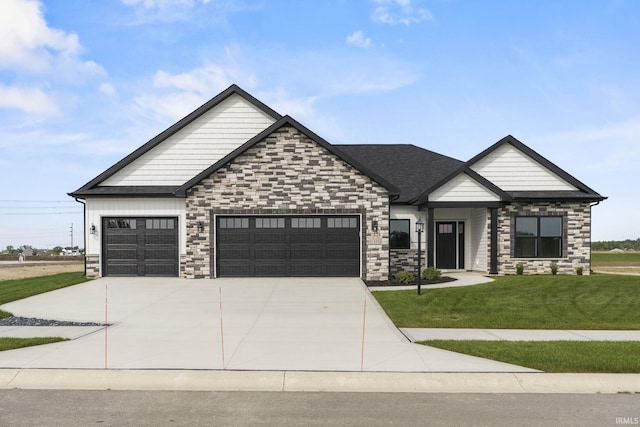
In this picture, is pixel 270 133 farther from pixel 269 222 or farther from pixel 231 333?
pixel 231 333

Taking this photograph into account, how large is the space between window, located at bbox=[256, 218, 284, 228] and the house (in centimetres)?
4

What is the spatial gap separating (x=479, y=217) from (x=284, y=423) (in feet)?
64.4

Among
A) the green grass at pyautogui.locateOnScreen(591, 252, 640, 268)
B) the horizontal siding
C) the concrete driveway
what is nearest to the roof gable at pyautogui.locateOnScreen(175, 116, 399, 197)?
the concrete driveway

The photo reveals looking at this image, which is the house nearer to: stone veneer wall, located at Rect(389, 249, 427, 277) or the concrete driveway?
stone veneer wall, located at Rect(389, 249, 427, 277)

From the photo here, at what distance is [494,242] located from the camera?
2214 cm

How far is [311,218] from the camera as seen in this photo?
20.5 metres

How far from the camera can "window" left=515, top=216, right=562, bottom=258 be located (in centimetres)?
2278

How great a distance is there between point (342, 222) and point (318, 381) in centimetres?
1357

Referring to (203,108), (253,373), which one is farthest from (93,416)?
(203,108)

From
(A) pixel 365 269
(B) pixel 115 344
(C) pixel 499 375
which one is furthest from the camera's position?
(A) pixel 365 269

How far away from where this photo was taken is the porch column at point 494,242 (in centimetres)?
2200

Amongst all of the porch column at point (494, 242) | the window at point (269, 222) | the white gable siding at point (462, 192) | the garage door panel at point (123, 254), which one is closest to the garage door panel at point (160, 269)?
the garage door panel at point (123, 254)

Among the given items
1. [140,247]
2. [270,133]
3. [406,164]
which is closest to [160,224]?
[140,247]

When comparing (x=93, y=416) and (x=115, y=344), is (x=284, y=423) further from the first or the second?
(x=115, y=344)
